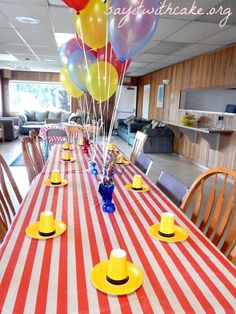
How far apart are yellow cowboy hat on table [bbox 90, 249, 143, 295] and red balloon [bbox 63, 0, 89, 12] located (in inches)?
64.6

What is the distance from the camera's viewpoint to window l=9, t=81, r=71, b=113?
10.0 meters

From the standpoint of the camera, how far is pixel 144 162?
8.20 ft

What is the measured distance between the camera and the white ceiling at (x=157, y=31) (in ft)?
9.70

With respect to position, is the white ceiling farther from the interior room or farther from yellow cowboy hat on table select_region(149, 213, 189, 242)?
yellow cowboy hat on table select_region(149, 213, 189, 242)

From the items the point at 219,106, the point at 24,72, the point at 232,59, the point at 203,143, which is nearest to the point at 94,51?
the point at 232,59

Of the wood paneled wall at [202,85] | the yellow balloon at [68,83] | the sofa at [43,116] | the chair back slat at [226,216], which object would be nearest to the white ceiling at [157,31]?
the wood paneled wall at [202,85]

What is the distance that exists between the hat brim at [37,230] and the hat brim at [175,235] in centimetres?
40

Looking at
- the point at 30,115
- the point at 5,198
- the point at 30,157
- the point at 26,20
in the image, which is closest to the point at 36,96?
the point at 30,115

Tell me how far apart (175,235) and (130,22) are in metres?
1.34

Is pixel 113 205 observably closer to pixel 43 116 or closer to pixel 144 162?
pixel 144 162

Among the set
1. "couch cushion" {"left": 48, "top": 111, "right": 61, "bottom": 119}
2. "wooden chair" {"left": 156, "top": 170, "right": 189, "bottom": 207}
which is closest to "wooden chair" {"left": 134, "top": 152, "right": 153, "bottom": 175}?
"wooden chair" {"left": 156, "top": 170, "right": 189, "bottom": 207}

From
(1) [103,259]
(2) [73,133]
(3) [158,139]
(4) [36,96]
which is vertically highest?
(4) [36,96]

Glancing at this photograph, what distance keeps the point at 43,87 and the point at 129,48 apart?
9.26 metres

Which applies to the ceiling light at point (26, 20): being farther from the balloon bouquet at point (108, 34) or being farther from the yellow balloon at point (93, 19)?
the yellow balloon at point (93, 19)
